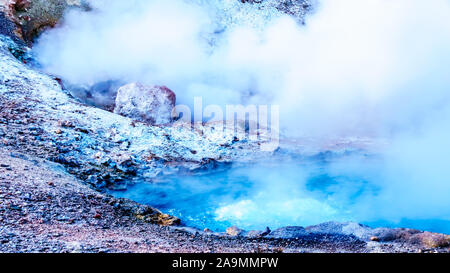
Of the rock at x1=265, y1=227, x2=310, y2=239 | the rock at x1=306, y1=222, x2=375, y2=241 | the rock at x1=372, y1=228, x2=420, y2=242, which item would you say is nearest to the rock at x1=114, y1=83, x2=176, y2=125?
the rock at x1=265, y1=227, x2=310, y2=239

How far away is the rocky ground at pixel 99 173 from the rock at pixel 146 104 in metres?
0.75

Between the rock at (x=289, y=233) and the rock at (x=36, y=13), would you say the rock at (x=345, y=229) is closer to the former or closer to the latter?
the rock at (x=289, y=233)

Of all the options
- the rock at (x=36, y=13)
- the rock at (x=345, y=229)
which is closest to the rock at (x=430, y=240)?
the rock at (x=345, y=229)

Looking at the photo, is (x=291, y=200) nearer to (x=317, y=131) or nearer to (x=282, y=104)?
(x=317, y=131)

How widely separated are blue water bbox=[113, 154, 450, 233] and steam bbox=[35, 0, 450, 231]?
157 cm

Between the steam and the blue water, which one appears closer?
the blue water

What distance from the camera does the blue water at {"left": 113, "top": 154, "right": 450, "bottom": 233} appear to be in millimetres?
5188

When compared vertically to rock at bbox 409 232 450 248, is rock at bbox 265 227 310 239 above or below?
above

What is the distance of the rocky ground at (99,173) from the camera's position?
3.23 m

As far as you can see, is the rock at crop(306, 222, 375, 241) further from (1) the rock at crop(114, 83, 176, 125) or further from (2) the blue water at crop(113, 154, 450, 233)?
(1) the rock at crop(114, 83, 176, 125)

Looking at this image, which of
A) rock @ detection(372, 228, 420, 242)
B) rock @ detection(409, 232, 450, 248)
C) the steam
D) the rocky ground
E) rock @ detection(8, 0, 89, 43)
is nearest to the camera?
the rocky ground

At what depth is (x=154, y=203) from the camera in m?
5.38

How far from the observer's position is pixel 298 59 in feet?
33.2
